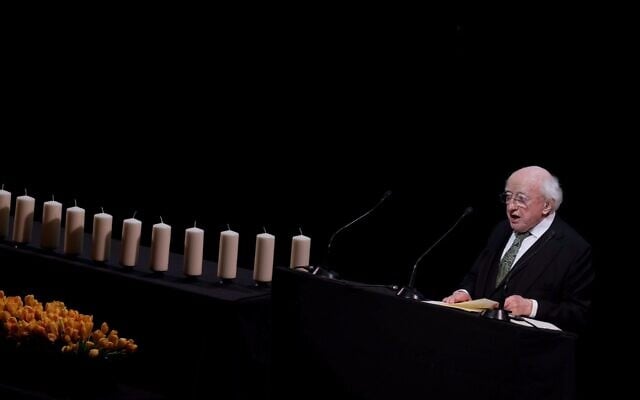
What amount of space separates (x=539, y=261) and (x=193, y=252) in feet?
4.74

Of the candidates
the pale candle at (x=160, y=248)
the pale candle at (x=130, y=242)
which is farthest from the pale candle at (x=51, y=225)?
the pale candle at (x=160, y=248)

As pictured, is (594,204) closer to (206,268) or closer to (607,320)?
(607,320)

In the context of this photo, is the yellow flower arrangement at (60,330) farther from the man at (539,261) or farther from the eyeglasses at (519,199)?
the eyeglasses at (519,199)

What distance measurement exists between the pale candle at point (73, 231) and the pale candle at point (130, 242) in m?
0.24

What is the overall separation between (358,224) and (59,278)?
185cm

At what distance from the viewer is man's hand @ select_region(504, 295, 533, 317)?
4.04 meters

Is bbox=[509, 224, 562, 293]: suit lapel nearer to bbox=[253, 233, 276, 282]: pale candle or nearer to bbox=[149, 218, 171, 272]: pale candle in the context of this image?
bbox=[253, 233, 276, 282]: pale candle

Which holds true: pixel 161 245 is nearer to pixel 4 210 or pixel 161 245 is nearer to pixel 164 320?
pixel 164 320

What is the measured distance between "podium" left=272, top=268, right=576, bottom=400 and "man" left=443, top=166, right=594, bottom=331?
29.5 inches

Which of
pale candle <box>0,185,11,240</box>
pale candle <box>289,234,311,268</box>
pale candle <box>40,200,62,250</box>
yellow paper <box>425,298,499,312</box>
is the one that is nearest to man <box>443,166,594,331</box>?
yellow paper <box>425,298,499,312</box>

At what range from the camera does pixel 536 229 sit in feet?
14.5

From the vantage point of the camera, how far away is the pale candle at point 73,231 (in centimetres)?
440

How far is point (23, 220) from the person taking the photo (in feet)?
15.0

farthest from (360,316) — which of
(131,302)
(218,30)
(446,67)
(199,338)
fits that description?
(218,30)
